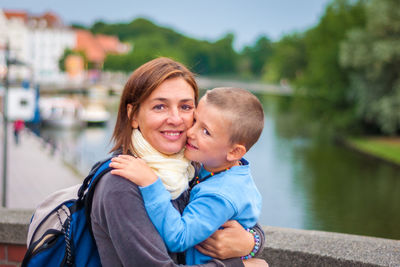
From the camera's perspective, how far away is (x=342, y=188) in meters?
17.9

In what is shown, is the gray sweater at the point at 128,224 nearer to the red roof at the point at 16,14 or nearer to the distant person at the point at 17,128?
the distant person at the point at 17,128

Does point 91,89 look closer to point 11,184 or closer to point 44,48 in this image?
point 44,48

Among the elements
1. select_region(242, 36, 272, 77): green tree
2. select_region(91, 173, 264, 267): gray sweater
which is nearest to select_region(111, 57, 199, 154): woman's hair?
select_region(91, 173, 264, 267): gray sweater

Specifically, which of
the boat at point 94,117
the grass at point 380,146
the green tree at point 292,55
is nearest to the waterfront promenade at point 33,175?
the boat at point 94,117

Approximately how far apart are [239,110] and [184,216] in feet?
1.52

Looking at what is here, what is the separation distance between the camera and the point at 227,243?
1.91 metres

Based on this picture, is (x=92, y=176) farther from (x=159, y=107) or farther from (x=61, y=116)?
Result: (x=61, y=116)

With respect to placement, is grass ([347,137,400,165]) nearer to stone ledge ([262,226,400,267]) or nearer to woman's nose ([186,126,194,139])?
stone ledge ([262,226,400,267])

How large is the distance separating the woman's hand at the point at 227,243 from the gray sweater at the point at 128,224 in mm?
204

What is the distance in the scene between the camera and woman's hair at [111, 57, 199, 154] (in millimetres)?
1896

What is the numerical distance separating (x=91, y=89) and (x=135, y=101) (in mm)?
76468

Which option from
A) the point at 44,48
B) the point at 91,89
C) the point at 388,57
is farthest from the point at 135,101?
the point at 44,48

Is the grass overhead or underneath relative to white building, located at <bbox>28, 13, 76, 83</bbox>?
underneath

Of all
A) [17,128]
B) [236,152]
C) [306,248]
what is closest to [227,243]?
[236,152]
